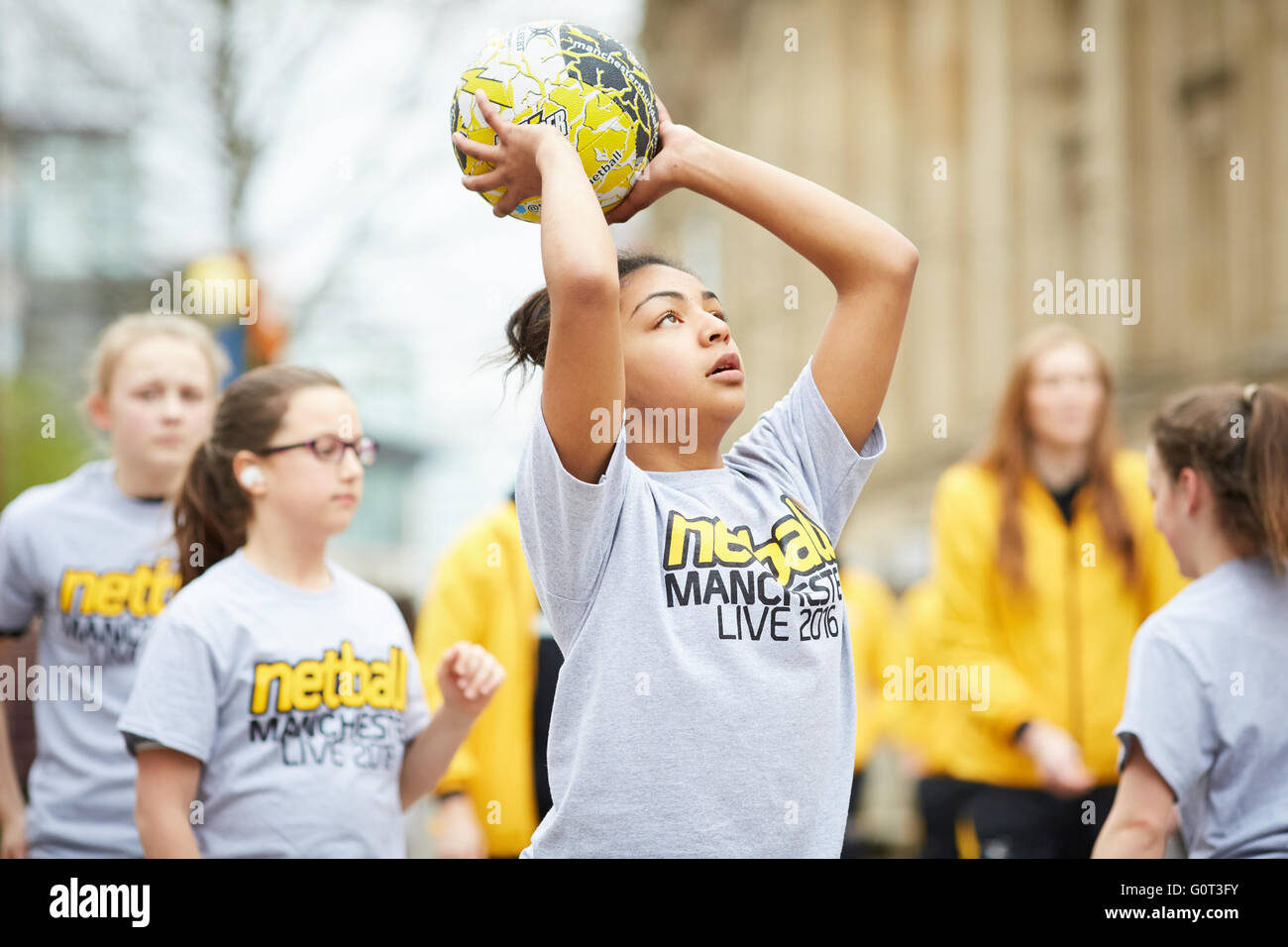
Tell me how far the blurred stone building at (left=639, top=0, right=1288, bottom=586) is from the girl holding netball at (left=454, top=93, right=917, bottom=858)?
64cm

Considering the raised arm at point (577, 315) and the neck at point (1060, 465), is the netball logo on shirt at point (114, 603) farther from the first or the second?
the neck at point (1060, 465)

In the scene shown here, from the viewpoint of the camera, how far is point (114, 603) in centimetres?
442

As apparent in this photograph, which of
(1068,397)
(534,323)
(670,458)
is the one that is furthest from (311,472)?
(1068,397)

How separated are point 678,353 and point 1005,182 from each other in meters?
16.0

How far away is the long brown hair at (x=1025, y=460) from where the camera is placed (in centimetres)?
506

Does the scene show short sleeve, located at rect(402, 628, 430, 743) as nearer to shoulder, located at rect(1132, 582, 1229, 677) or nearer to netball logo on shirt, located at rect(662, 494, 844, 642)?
Answer: netball logo on shirt, located at rect(662, 494, 844, 642)

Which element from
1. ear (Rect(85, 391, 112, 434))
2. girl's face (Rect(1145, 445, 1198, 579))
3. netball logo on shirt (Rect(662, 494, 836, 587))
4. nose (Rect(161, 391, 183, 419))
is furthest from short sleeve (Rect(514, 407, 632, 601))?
ear (Rect(85, 391, 112, 434))

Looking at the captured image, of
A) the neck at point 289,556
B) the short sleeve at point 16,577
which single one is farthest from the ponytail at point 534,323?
the short sleeve at point 16,577

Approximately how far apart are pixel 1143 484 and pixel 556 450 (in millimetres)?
3166

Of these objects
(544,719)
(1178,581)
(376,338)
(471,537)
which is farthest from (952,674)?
(376,338)

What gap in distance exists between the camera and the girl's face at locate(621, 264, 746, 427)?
2.88 m

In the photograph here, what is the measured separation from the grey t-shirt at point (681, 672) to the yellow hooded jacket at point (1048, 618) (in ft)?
7.78

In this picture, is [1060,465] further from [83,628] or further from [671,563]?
[83,628]

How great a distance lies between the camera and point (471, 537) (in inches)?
219
